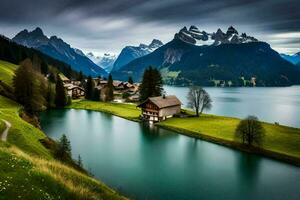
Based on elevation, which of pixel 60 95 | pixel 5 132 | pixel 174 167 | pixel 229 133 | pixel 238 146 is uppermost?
pixel 60 95

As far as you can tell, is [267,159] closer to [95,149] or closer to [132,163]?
[132,163]

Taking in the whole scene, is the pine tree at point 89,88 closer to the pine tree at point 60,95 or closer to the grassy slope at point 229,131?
the pine tree at point 60,95

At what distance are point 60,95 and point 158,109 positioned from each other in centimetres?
4863

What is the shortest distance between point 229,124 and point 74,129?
4134 cm

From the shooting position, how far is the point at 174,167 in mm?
48656

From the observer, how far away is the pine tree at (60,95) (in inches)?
4614

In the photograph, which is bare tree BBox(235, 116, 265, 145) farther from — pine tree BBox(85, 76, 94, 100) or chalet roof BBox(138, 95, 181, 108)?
pine tree BBox(85, 76, 94, 100)

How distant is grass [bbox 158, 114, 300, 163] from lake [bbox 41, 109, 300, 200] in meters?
2.70

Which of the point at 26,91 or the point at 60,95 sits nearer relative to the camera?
the point at 26,91

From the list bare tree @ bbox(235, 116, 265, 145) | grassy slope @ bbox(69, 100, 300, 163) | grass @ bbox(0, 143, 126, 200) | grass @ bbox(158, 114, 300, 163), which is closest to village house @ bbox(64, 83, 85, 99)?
grassy slope @ bbox(69, 100, 300, 163)

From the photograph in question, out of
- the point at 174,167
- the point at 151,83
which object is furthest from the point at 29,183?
the point at 151,83

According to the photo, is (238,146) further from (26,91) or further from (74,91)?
(74,91)

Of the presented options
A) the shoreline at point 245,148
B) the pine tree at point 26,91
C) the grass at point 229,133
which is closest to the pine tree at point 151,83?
the grass at point 229,133

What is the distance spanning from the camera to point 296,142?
60531mm
